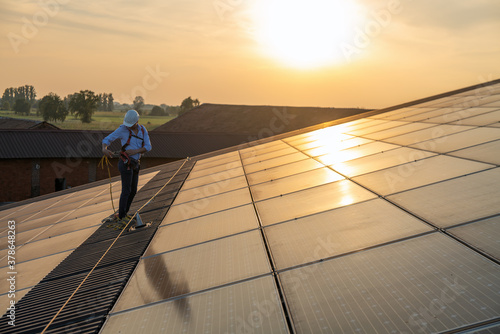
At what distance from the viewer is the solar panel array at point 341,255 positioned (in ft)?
12.7

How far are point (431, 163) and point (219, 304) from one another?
5729mm

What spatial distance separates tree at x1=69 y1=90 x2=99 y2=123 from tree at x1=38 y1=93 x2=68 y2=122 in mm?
→ 7190

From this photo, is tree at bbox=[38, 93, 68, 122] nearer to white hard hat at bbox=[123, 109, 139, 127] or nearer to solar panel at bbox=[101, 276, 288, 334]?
white hard hat at bbox=[123, 109, 139, 127]

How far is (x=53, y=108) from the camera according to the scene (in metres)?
158

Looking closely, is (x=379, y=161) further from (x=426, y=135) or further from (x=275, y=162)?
(x=275, y=162)

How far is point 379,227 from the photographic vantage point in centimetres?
573

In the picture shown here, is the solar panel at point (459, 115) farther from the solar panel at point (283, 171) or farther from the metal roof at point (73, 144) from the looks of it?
the metal roof at point (73, 144)

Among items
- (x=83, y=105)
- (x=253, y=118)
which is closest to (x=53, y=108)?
(x=83, y=105)

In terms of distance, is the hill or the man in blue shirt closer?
the man in blue shirt

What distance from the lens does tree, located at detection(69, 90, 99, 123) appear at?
15350 centimetres

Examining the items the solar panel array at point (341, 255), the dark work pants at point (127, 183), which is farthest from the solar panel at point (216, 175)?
the dark work pants at point (127, 183)

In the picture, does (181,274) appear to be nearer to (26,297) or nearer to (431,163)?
(26,297)

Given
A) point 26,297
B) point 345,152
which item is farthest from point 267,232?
point 345,152

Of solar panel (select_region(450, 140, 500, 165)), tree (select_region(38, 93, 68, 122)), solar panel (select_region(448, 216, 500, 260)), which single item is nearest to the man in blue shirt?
solar panel (select_region(448, 216, 500, 260))
